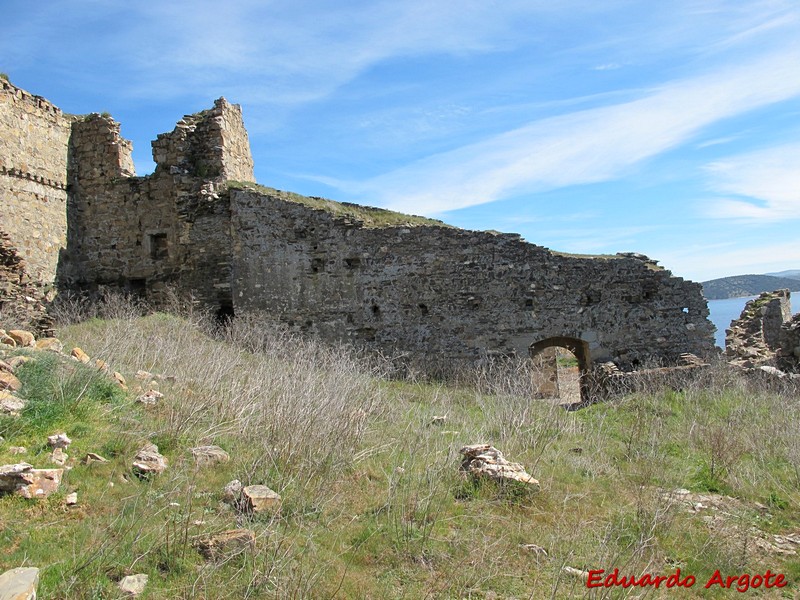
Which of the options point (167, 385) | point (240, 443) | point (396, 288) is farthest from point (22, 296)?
point (396, 288)

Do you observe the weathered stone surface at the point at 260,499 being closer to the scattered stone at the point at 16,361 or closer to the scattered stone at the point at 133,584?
the scattered stone at the point at 133,584

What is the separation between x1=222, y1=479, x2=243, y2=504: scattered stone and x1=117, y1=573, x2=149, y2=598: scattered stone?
966mm

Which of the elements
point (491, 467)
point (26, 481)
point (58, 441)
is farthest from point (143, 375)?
point (491, 467)

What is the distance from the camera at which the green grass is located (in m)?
13.1

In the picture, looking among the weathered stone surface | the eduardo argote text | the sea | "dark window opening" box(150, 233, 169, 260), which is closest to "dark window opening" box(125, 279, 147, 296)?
"dark window opening" box(150, 233, 169, 260)

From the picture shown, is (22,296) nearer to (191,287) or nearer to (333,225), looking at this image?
(191,287)

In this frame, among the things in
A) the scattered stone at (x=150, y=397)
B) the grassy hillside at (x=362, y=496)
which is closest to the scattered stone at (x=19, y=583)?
the grassy hillside at (x=362, y=496)

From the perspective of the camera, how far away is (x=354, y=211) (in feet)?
44.4

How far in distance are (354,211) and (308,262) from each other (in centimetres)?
151

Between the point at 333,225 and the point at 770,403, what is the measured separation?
8378 mm

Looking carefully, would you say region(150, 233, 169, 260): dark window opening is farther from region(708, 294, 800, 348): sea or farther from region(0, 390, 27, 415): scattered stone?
region(708, 294, 800, 348): sea

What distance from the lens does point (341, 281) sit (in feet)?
43.1

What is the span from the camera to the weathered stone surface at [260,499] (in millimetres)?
4473

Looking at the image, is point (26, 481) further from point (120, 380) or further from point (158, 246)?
point (158, 246)
